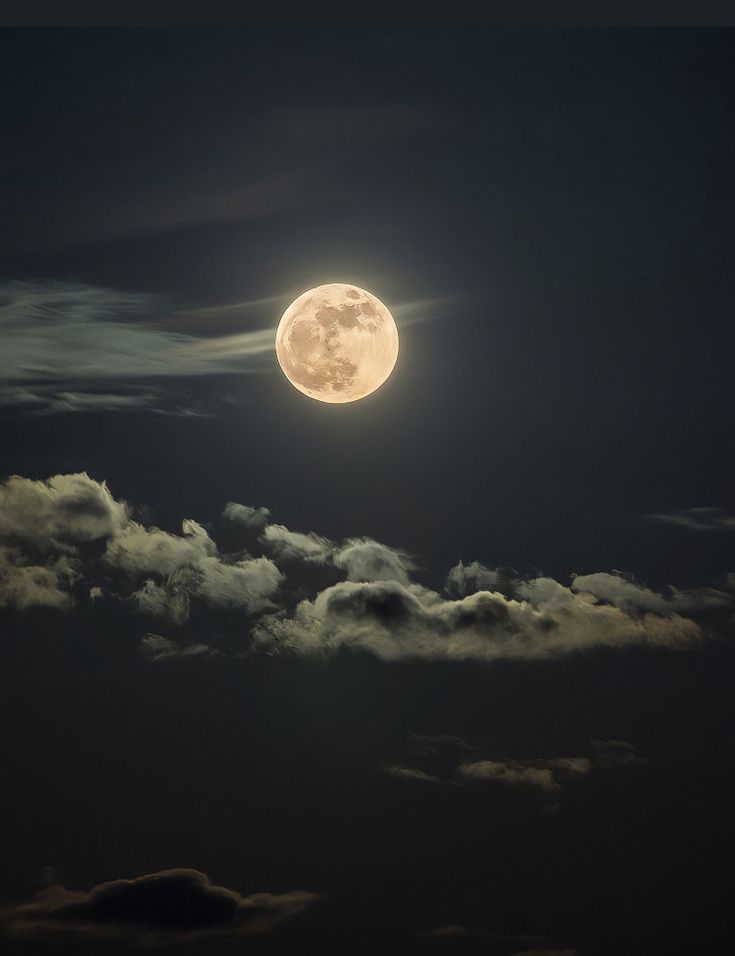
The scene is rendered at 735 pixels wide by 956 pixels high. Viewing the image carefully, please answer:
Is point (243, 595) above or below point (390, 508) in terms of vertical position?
below

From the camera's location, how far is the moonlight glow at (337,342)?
7195 mm

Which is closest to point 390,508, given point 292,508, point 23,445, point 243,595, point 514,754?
point 292,508

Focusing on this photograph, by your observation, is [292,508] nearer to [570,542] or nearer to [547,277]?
[570,542]

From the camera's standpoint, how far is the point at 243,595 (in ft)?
23.7

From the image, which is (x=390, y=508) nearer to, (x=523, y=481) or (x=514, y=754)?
(x=523, y=481)

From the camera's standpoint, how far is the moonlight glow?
7195 mm

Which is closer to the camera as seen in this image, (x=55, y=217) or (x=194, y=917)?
(x=194, y=917)

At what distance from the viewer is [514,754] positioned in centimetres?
712

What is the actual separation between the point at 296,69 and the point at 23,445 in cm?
294

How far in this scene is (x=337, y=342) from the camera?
7176mm

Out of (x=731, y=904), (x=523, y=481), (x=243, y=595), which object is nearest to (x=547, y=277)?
(x=523, y=481)

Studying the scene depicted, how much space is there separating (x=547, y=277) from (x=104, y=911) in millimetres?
4737

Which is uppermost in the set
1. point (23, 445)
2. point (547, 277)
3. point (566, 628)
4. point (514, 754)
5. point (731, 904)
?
point (547, 277)

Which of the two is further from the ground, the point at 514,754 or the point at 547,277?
the point at 547,277
